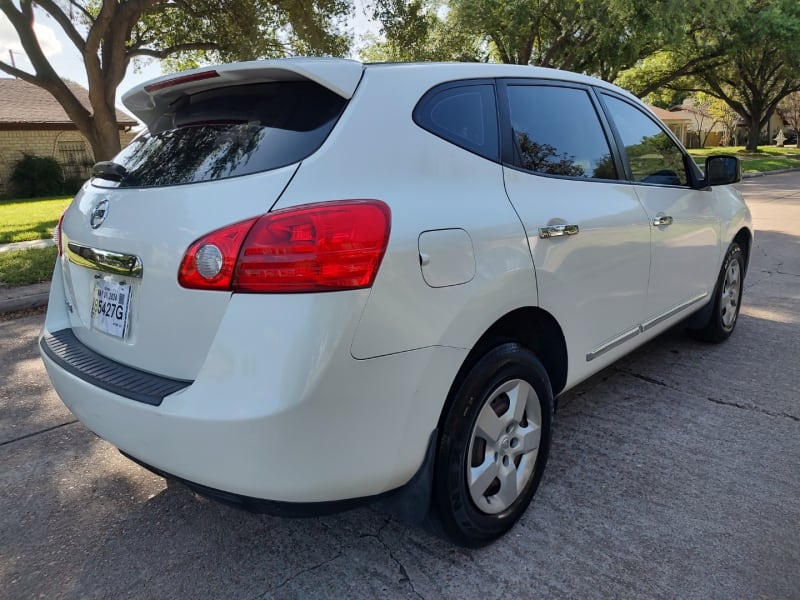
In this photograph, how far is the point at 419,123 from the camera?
83.5 inches

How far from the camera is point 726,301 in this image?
4562 millimetres

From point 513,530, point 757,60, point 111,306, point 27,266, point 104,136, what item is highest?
point 757,60

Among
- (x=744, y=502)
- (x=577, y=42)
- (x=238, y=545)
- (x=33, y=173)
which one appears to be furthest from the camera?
(x=33, y=173)

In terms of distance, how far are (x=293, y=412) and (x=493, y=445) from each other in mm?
932

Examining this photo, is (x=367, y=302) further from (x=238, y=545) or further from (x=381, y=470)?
(x=238, y=545)

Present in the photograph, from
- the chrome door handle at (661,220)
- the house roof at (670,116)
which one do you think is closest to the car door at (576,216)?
the chrome door handle at (661,220)

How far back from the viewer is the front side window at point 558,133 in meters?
2.60

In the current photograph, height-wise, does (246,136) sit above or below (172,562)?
above

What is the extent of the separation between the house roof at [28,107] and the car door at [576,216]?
25.6 meters

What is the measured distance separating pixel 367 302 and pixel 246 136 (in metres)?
0.78

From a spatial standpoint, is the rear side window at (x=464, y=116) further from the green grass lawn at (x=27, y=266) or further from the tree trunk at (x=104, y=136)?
the tree trunk at (x=104, y=136)

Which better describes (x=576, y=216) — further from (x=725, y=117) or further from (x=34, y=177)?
(x=725, y=117)

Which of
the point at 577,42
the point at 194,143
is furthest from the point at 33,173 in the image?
the point at 194,143

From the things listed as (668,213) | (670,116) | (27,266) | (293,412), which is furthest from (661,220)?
(670,116)
